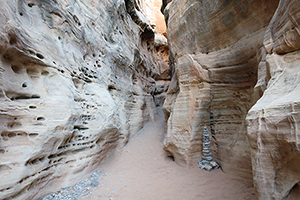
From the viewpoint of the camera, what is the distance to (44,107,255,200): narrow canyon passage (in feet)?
11.0

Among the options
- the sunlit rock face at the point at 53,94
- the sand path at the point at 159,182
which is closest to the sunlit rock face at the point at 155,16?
the sunlit rock face at the point at 53,94

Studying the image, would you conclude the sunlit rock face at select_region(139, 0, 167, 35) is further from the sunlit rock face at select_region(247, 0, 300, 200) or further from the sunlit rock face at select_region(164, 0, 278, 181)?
the sunlit rock face at select_region(247, 0, 300, 200)

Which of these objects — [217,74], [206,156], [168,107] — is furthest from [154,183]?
[217,74]

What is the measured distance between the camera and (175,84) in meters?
6.43

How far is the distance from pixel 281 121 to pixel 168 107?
504 cm

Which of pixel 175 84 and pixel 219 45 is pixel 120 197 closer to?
pixel 175 84

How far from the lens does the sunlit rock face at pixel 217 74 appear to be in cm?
357

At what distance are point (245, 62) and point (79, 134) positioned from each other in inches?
213

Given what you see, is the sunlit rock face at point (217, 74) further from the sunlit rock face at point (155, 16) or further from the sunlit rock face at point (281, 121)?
the sunlit rock face at point (155, 16)

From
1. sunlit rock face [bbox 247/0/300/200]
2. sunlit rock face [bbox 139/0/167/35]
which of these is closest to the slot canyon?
sunlit rock face [bbox 247/0/300/200]

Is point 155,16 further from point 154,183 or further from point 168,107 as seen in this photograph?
point 154,183

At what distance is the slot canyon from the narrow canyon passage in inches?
1.3

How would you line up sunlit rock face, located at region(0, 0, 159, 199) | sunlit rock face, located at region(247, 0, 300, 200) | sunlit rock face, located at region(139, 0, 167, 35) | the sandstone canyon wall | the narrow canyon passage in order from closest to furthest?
sunlit rock face, located at region(247, 0, 300, 200) < the sandstone canyon wall < sunlit rock face, located at region(0, 0, 159, 199) < the narrow canyon passage < sunlit rock face, located at region(139, 0, 167, 35)

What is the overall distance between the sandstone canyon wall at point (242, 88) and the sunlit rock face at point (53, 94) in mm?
3030
